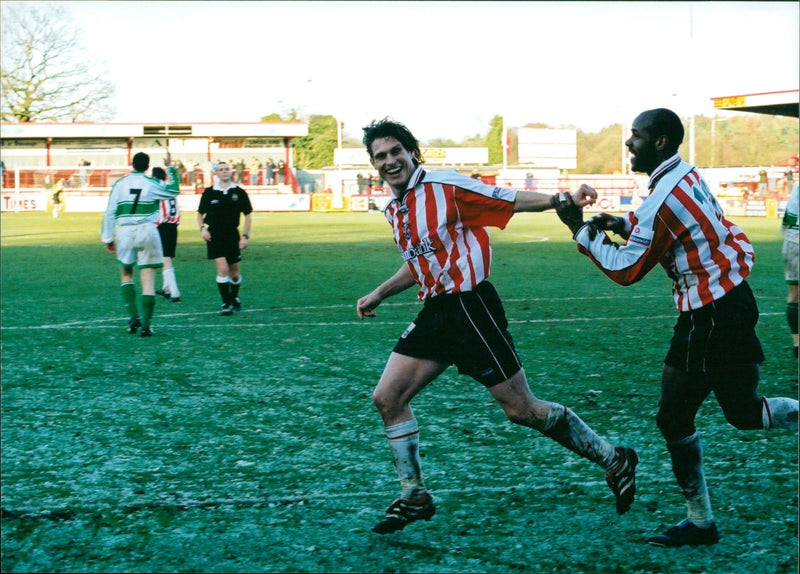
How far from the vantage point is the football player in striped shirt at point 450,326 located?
474 cm

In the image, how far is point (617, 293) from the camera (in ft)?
50.5

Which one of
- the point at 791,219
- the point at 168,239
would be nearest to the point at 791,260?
the point at 791,219

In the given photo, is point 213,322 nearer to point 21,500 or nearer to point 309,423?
point 309,423

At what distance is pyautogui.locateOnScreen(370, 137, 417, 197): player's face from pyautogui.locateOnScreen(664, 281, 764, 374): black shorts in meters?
1.51

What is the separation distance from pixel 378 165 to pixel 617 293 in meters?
11.0

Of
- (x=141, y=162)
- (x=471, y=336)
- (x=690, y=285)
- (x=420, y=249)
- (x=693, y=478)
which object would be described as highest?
(x=141, y=162)

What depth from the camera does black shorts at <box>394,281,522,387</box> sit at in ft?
15.5

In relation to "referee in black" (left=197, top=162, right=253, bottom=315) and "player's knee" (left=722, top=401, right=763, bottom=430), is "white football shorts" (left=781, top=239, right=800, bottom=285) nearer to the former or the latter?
"player's knee" (left=722, top=401, right=763, bottom=430)

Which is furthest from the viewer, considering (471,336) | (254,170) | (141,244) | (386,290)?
(254,170)

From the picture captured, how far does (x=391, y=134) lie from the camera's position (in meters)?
4.94

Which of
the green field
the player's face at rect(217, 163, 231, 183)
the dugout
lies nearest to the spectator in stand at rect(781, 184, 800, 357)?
the green field

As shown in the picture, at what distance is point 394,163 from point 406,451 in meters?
1.43

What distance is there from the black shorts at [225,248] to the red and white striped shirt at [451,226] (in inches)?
356

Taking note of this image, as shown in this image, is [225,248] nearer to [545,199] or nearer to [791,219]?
[791,219]
